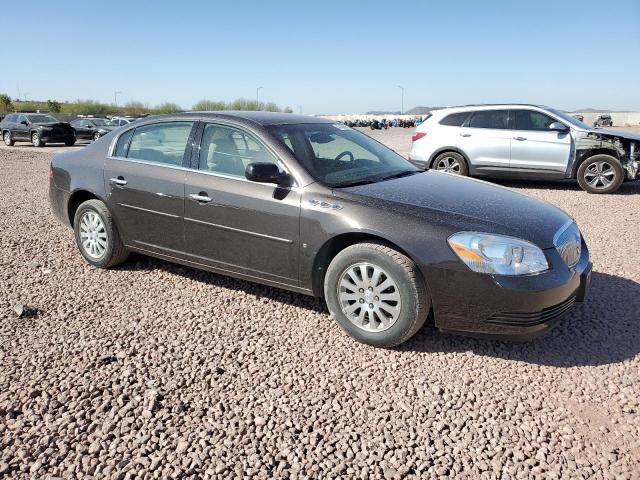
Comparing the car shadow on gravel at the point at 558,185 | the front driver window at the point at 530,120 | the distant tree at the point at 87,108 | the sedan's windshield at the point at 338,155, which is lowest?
the car shadow on gravel at the point at 558,185

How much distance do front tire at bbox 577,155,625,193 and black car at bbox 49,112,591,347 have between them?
21.2 ft

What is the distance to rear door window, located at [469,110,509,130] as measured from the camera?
10305mm

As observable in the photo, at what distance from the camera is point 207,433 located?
2.65 m

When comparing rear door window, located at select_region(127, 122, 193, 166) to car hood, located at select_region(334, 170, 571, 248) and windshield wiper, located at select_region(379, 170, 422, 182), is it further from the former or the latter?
windshield wiper, located at select_region(379, 170, 422, 182)

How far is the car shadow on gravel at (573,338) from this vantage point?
11.5 feet

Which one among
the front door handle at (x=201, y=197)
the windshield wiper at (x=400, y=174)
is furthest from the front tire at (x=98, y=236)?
the windshield wiper at (x=400, y=174)

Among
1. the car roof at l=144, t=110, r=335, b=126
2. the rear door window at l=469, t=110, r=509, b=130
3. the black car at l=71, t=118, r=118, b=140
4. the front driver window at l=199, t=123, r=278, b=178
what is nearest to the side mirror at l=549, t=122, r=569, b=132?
the rear door window at l=469, t=110, r=509, b=130

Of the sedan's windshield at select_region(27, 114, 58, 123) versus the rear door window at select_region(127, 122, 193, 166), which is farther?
the sedan's windshield at select_region(27, 114, 58, 123)

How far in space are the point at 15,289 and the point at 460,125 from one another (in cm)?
864

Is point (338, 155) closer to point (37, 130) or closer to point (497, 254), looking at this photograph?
point (497, 254)

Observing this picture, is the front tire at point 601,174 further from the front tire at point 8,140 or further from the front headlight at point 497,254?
the front tire at point 8,140

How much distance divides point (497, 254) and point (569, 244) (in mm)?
760

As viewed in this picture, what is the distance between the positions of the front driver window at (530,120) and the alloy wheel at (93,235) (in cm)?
814

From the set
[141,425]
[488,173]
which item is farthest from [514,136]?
[141,425]
